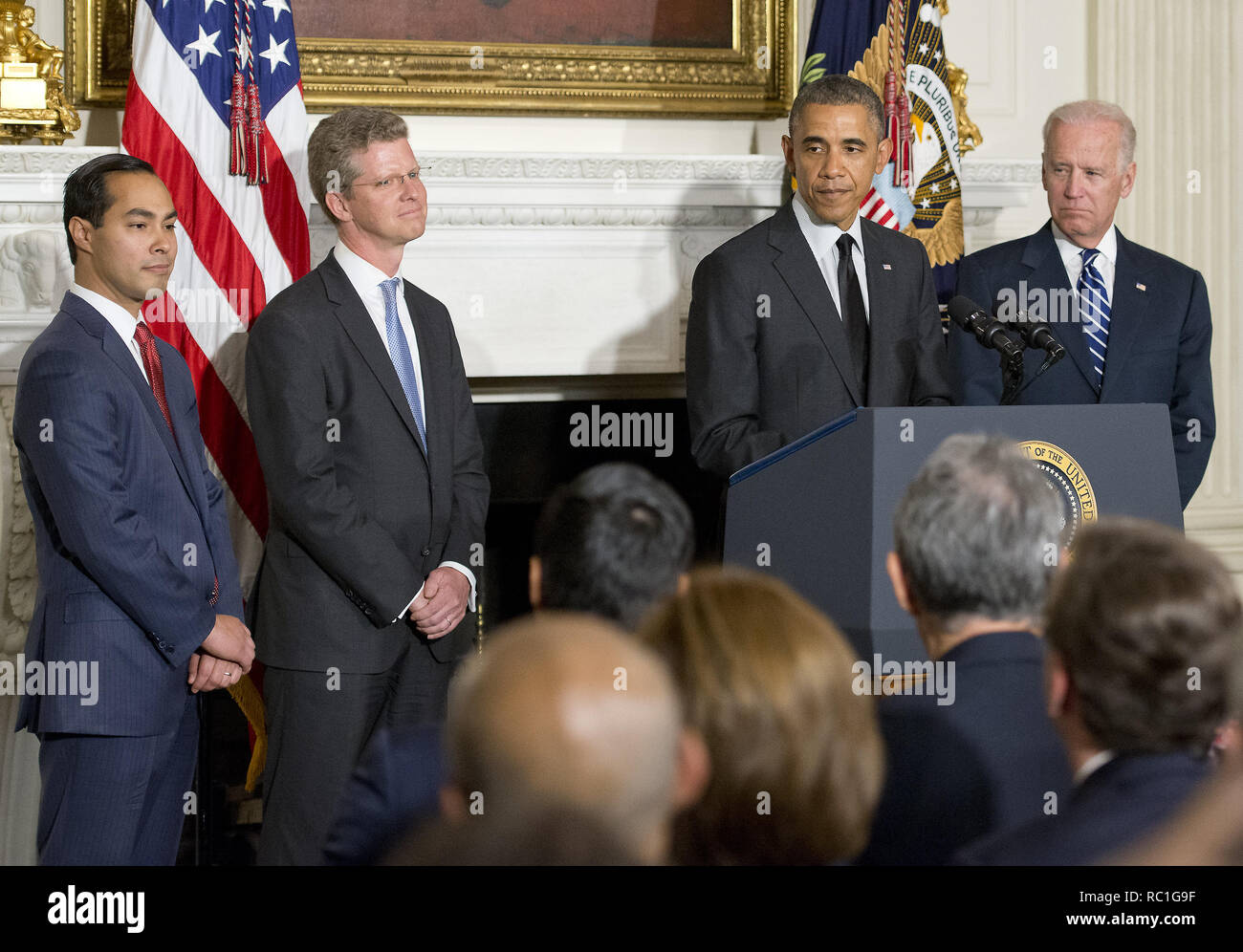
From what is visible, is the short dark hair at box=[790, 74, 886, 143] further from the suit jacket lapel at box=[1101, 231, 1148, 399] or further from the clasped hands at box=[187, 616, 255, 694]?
the clasped hands at box=[187, 616, 255, 694]

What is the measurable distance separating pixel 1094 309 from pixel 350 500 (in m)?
1.89

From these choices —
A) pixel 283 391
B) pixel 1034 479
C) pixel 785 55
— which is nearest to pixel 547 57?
pixel 785 55

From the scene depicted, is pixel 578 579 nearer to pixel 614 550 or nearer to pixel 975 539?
pixel 614 550

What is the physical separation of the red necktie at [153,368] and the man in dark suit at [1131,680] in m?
2.13

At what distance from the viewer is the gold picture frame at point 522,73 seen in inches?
157

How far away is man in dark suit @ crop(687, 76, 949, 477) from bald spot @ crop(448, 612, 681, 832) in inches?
83.1

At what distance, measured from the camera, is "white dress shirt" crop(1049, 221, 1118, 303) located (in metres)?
3.46

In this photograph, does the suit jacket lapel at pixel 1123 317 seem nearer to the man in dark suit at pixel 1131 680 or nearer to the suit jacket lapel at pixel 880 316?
the suit jacket lapel at pixel 880 316

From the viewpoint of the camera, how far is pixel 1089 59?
4828 millimetres

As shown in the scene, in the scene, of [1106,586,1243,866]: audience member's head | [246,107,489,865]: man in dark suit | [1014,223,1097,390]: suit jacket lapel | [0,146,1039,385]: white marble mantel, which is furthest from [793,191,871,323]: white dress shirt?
[1106,586,1243,866]: audience member's head

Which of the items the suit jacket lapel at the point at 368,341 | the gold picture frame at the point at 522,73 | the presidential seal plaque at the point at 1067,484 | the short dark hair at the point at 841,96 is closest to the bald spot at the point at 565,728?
the presidential seal plaque at the point at 1067,484

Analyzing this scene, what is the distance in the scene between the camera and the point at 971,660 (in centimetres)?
167

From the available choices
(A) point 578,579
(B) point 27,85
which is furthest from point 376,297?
(A) point 578,579
